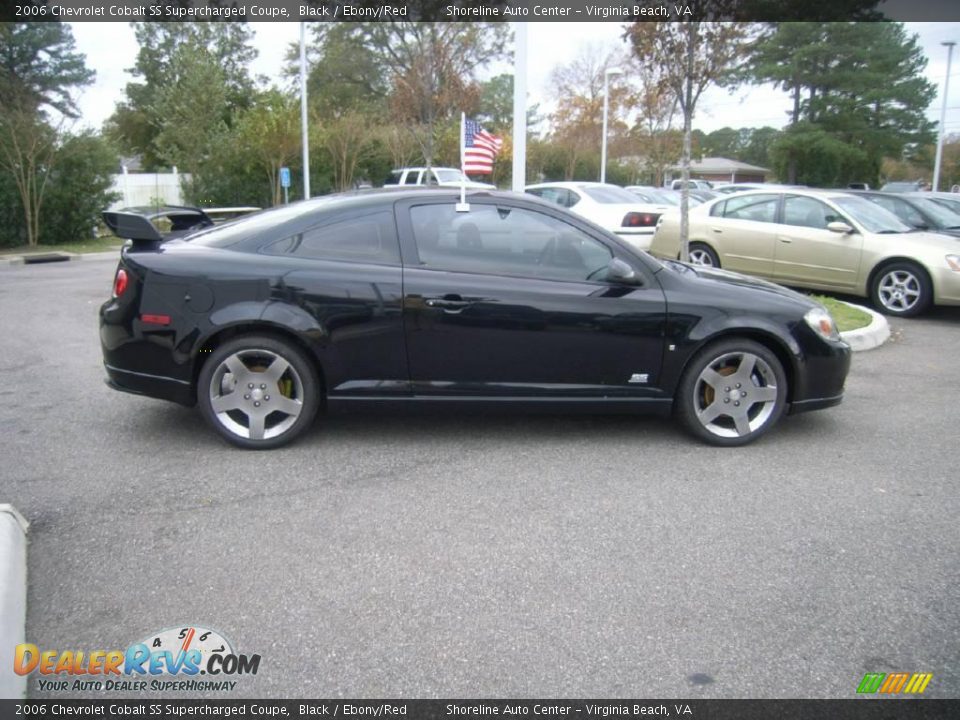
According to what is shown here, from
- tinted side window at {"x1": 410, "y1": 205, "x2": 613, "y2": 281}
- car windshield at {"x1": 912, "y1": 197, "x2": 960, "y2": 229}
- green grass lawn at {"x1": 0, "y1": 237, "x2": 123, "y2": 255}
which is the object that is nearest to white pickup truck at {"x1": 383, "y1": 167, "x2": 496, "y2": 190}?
green grass lawn at {"x1": 0, "y1": 237, "x2": 123, "y2": 255}

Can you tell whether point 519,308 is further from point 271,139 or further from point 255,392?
point 271,139

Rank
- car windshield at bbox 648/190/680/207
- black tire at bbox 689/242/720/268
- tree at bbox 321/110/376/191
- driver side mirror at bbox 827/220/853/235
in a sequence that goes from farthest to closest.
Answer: tree at bbox 321/110/376/191
car windshield at bbox 648/190/680/207
black tire at bbox 689/242/720/268
driver side mirror at bbox 827/220/853/235

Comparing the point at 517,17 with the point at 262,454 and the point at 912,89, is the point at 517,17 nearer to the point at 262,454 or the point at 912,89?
the point at 262,454

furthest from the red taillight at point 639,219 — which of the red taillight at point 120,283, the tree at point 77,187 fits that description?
the tree at point 77,187

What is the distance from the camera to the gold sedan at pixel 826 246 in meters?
9.15

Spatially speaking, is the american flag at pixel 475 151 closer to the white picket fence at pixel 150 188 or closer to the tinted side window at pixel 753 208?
the tinted side window at pixel 753 208

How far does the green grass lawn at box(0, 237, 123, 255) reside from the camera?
1711 centimetres

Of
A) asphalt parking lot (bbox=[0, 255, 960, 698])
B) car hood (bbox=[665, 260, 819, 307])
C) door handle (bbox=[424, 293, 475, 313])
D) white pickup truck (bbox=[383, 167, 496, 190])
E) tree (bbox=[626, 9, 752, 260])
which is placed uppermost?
tree (bbox=[626, 9, 752, 260])

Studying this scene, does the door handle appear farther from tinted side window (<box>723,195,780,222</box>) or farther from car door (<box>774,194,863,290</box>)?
tinted side window (<box>723,195,780,222</box>)

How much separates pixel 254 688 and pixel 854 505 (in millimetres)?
3009

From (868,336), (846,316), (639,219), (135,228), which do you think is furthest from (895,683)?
(639,219)

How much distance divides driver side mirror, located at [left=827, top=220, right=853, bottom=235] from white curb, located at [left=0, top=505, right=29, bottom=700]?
9.08 m

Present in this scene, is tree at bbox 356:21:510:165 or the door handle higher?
tree at bbox 356:21:510:165

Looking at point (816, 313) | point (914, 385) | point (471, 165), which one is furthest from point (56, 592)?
point (914, 385)
